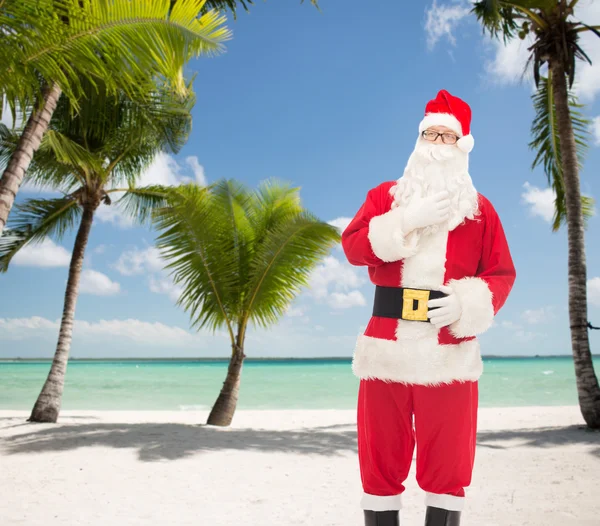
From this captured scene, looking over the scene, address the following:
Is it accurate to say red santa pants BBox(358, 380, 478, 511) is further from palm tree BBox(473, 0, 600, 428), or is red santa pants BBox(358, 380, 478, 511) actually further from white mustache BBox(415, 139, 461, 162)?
palm tree BBox(473, 0, 600, 428)

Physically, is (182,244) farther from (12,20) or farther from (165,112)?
(12,20)

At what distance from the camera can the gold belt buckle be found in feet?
7.06

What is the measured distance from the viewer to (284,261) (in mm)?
8031

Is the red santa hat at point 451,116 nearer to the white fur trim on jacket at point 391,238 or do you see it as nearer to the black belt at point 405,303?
the white fur trim on jacket at point 391,238

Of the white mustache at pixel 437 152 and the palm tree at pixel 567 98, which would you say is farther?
the palm tree at pixel 567 98

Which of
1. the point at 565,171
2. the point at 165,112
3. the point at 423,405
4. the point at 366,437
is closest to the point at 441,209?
the point at 423,405

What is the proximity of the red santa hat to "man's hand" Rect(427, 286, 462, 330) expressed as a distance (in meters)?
0.71

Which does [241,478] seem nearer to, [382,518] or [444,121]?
[382,518]

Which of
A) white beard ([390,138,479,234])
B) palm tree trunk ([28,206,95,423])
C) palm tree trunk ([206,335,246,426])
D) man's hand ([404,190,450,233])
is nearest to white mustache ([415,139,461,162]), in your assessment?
white beard ([390,138,479,234])

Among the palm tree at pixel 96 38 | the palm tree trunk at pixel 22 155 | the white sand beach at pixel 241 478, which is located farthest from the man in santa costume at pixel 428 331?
the palm tree trunk at pixel 22 155

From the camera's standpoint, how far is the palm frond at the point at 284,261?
25.7ft

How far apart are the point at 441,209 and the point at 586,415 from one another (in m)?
6.20

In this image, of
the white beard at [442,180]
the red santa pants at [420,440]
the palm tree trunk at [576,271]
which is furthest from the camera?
the palm tree trunk at [576,271]

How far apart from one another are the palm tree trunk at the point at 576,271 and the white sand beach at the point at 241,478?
0.47 m
